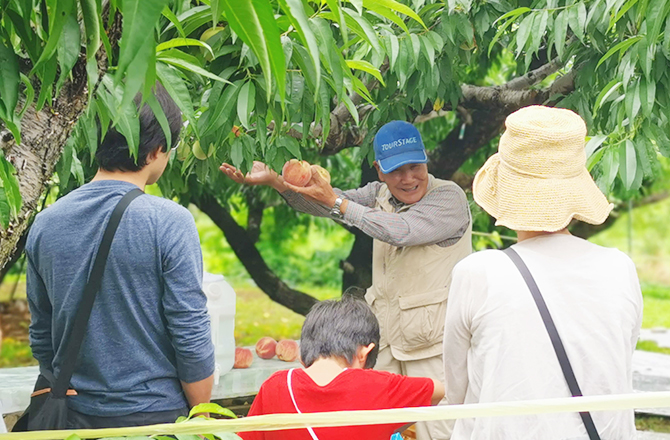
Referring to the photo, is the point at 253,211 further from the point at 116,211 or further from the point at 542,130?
the point at 542,130

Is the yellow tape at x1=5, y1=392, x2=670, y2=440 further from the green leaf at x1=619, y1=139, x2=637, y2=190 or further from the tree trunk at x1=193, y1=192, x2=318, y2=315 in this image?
the tree trunk at x1=193, y1=192, x2=318, y2=315

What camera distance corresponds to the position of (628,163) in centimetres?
227

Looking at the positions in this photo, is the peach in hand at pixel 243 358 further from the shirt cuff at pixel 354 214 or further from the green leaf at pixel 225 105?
the green leaf at pixel 225 105

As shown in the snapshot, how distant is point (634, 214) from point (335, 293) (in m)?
6.48

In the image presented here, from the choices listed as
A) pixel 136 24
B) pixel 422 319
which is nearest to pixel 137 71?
pixel 136 24

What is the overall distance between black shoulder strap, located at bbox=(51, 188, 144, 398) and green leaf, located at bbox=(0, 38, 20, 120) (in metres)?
0.80

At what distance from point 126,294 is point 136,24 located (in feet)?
4.28

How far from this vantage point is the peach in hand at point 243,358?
4066 mm

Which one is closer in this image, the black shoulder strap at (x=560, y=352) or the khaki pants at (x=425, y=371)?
the black shoulder strap at (x=560, y=352)

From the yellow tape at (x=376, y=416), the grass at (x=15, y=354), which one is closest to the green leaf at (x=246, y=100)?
the yellow tape at (x=376, y=416)

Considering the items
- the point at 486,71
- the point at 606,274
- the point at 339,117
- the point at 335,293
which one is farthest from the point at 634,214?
the point at 606,274

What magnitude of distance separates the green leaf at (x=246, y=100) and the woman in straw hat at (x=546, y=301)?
1.98ft

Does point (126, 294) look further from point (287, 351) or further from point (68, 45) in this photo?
point (287, 351)

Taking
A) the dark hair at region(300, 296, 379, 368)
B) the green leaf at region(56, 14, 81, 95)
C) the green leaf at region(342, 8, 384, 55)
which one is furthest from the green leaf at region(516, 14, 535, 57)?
the green leaf at region(56, 14, 81, 95)
